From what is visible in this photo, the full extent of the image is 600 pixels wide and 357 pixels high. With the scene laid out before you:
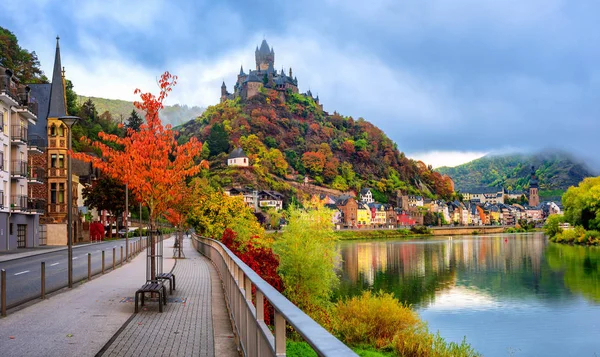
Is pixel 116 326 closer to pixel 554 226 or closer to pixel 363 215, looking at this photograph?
pixel 554 226

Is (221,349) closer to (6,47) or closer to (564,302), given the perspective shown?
(564,302)

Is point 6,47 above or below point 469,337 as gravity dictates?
above

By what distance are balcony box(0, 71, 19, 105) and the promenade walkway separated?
28.8m

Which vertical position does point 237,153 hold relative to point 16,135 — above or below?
above

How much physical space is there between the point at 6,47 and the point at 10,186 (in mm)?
29541

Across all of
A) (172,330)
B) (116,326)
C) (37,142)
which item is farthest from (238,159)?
A: (172,330)

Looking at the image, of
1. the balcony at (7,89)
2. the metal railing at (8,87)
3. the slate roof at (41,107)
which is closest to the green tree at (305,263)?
the balcony at (7,89)

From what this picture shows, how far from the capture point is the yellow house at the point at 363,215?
155 m

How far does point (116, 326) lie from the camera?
10.5 meters

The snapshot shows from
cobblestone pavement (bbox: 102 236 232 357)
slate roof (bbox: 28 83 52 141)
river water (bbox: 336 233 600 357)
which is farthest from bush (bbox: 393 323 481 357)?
slate roof (bbox: 28 83 52 141)

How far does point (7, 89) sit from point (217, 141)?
118m

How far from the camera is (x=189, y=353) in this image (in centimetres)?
831

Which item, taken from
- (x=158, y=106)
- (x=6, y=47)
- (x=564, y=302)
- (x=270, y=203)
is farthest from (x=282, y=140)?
(x=158, y=106)

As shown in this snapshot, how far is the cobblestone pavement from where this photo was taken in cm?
848
